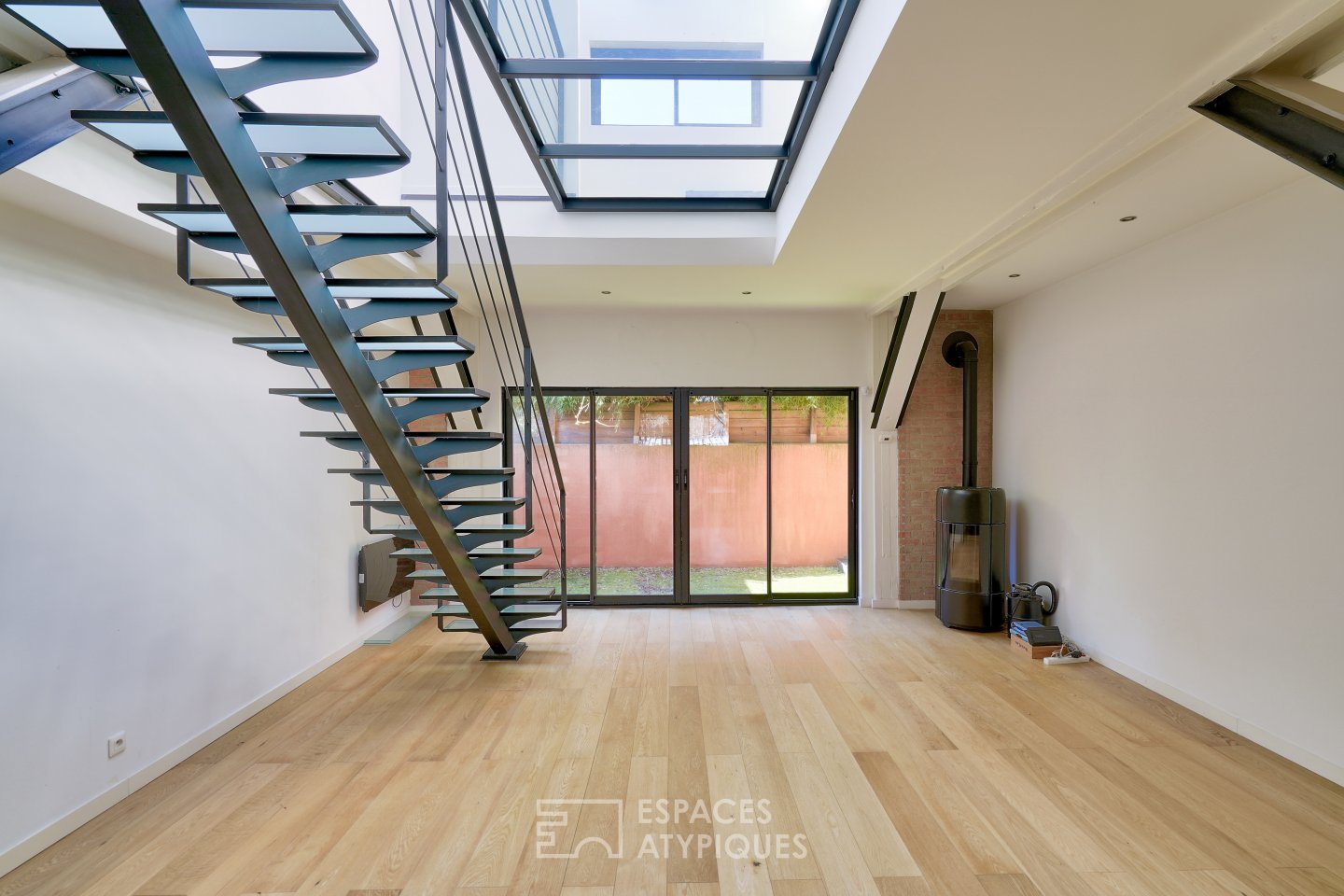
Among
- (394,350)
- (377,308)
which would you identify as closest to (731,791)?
(394,350)

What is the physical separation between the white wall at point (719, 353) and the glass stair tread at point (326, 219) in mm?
3415

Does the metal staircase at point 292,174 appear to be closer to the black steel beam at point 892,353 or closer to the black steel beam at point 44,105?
the black steel beam at point 44,105

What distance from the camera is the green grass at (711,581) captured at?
579cm

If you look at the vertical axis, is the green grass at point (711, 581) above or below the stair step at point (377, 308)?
below

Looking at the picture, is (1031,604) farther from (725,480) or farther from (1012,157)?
(1012,157)

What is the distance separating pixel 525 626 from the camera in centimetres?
463

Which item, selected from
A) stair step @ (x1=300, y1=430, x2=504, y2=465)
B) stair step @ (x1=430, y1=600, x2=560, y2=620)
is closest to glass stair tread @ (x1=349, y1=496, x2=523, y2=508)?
stair step @ (x1=300, y1=430, x2=504, y2=465)

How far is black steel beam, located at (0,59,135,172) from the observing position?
157 centimetres

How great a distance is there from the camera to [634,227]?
13.0ft

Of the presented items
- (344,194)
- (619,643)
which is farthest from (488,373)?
(619,643)

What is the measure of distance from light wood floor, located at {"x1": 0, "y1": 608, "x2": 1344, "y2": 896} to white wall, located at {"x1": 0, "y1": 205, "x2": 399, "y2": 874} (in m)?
0.29

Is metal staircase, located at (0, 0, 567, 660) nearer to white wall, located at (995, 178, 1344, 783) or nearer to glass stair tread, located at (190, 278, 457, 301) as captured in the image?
glass stair tread, located at (190, 278, 457, 301)

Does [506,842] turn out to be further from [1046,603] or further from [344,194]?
[1046,603]

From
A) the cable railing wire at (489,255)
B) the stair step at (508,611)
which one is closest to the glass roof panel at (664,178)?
the cable railing wire at (489,255)
